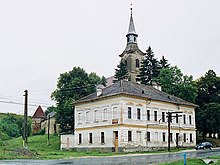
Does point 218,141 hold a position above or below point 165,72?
below

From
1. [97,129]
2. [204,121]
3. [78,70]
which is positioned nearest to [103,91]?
[97,129]

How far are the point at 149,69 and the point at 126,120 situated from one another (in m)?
30.5

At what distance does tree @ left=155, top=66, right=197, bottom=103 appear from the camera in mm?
66938

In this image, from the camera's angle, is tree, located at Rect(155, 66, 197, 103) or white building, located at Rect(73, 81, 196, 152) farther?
tree, located at Rect(155, 66, 197, 103)

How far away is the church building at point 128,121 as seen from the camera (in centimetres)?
4950

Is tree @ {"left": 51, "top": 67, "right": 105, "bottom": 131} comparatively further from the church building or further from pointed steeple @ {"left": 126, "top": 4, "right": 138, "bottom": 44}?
pointed steeple @ {"left": 126, "top": 4, "right": 138, "bottom": 44}

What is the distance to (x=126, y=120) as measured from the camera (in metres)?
49.4

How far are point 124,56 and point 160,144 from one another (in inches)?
1508

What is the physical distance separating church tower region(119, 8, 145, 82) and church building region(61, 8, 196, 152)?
27357 mm

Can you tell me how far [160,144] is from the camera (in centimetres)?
5450

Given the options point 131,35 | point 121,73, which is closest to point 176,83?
point 121,73

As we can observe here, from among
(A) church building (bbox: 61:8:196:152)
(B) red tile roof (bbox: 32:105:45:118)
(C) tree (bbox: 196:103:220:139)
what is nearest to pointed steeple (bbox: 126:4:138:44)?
(C) tree (bbox: 196:103:220:139)

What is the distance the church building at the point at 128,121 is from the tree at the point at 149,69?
51.7ft

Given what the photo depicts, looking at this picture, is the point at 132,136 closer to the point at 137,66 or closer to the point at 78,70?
the point at 78,70
